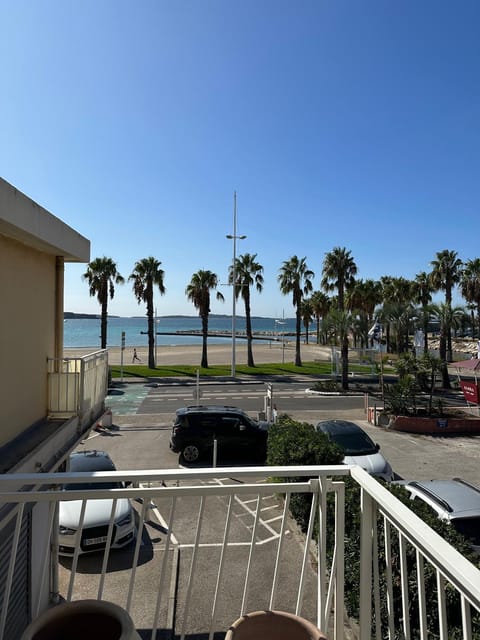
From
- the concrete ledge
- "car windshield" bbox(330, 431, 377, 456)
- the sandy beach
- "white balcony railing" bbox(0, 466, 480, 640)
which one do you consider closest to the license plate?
"white balcony railing" bbox(0, 466, 480, 640)

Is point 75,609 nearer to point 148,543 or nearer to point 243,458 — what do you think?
point 148,543

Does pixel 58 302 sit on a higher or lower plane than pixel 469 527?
higher

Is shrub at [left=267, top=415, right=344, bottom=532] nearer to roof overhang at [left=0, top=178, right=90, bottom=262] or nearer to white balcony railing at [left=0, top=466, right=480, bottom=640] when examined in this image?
white balcony railing at [left=0, top=466, right=480, bottom=640]

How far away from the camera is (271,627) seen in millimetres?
2049

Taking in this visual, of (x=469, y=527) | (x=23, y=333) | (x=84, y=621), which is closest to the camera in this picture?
(x=84, y=621)

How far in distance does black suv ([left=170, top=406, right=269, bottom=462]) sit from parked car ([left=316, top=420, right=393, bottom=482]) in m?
2.08

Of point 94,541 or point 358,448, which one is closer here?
point 94,541

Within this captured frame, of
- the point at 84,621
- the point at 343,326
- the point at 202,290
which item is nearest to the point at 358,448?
the point at 84,621

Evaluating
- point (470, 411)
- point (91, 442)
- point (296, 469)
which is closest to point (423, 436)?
point (470, 411)

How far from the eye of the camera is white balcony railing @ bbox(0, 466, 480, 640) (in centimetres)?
203

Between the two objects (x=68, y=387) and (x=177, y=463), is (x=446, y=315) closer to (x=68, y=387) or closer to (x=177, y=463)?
(x=177, y=463)

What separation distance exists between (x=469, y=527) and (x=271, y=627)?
6.11m

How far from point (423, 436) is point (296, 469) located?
17.0 m

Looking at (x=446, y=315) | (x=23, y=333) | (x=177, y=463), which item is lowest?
(x=177, y=463)
